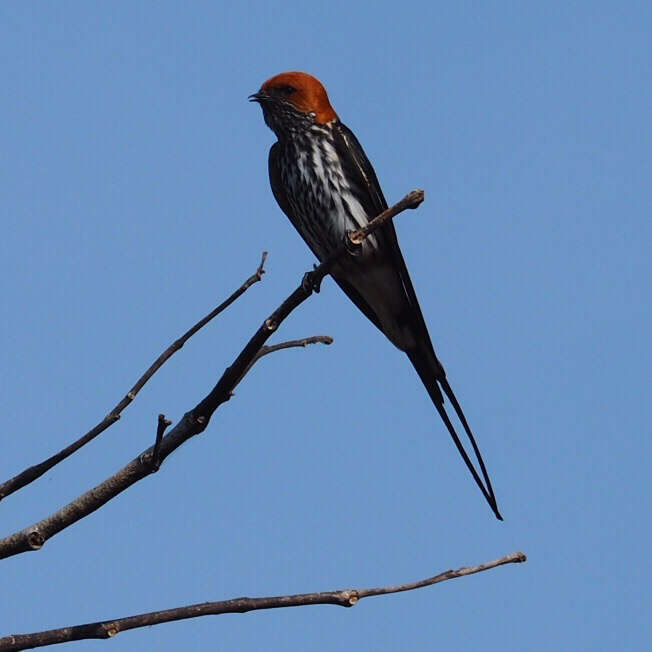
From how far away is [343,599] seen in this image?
2799 mm

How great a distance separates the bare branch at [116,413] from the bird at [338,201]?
9.91ft

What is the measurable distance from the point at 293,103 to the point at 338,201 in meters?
0.86

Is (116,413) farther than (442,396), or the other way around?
(442,396)

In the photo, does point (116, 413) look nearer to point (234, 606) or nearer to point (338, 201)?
point (234, 606)

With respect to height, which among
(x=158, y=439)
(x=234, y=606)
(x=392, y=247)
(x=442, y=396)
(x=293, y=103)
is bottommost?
(x=234, y=606)

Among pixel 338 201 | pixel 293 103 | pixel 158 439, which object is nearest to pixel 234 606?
pixel 158 439

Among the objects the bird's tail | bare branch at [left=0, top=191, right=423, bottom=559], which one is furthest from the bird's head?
bare branch at [left=0, top=191, right=423, bottom=559]

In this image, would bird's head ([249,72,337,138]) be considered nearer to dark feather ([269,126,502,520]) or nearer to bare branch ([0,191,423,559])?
dark feather ([269,126,502,520])

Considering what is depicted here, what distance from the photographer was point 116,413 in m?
3.14

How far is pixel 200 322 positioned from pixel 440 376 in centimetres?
321

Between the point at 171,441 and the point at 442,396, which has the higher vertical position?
the point at 442,396

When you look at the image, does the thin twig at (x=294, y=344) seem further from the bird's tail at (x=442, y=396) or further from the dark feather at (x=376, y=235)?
the dark feather at (x=376, y=235)

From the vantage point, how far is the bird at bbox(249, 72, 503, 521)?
6629 mm

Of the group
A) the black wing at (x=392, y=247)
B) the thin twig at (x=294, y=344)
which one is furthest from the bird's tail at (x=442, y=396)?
the thin twig at (x=294, y=344)
